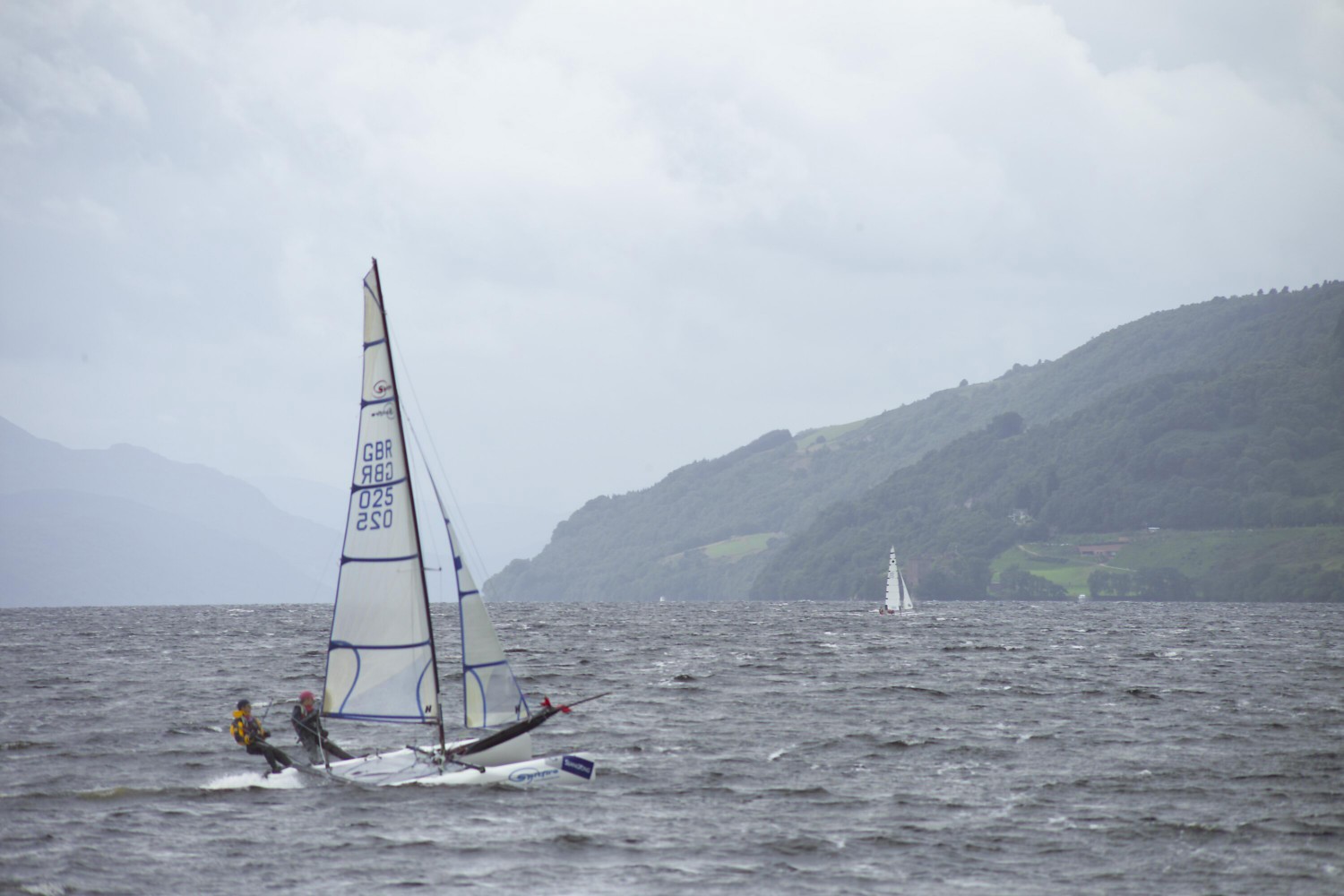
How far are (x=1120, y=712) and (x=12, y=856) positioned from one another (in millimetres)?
38729

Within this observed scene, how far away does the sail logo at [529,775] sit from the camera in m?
32.9

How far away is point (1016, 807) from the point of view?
31484 millimetres

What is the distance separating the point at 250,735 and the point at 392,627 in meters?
5.59

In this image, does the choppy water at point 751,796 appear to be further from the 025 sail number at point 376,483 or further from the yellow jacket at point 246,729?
the 025 sail number at point 376,483

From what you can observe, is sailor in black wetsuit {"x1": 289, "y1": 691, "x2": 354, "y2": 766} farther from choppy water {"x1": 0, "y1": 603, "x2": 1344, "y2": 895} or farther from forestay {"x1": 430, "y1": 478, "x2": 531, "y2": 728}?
forestay {"x1": 430, "y1": 478, "x2": 531, "y2": 728}

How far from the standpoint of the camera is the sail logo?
108 ft

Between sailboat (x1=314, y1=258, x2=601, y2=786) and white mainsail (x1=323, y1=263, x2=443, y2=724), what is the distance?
22 millimetres

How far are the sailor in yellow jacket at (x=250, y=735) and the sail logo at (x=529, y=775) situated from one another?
6617 mm

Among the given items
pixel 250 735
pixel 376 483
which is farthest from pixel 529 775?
pixel 376 483

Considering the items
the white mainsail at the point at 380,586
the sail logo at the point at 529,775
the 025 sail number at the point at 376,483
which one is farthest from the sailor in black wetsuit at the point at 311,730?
the 025 sail number at the point at 376,483

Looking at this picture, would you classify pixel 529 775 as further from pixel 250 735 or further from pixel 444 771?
pixel 250 735

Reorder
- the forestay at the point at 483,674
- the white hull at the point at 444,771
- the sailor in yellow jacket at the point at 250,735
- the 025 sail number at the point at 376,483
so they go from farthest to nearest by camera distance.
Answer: the sailor in yellow jacket at the point at 250,735 → the white hull at the point at 444,771 → the 025 sail number at the point at 376,483 → the forestay at the point at 483,674

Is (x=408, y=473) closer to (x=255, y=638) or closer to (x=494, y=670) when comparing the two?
(x=494, y=670)

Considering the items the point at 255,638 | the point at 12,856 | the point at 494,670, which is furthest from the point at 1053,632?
the point at 12,856
